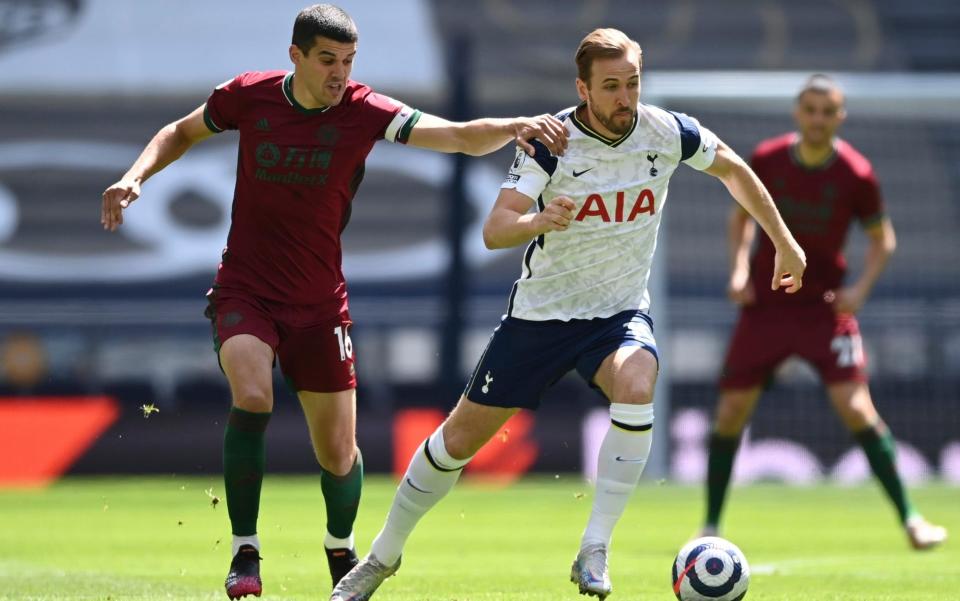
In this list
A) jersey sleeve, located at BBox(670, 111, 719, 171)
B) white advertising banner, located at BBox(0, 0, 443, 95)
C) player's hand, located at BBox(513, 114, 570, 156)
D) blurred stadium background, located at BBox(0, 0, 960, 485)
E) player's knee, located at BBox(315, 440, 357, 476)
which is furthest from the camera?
white advertising banner, located at BBox(0, 0, 443, 95)

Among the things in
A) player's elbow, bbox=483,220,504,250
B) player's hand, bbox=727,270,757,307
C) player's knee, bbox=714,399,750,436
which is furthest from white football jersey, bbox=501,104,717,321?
player's knee, bbox=714,399,750,436

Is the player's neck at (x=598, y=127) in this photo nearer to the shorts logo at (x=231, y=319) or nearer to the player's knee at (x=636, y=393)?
the player's knee at (x=636, y=393)

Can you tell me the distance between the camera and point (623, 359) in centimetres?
590

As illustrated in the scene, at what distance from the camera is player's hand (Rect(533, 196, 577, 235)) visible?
17.8ft

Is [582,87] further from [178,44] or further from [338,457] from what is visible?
[178,44]

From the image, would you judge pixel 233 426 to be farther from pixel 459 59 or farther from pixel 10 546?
pixel 459 59

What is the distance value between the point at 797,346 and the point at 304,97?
157 inches

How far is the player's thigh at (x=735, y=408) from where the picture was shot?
9.13m

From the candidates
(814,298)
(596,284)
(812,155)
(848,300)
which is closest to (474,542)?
(814,298)

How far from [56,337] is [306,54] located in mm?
11100

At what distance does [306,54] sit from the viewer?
6.10m

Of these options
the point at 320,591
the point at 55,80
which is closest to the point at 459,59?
the point at 55,80

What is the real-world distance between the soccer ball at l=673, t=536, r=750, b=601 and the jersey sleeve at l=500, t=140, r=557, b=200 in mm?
1430

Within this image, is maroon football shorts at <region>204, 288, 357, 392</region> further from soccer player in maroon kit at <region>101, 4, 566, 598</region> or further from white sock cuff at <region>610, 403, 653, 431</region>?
white sock cuff at <region>610, 403, 653, 431</region>
